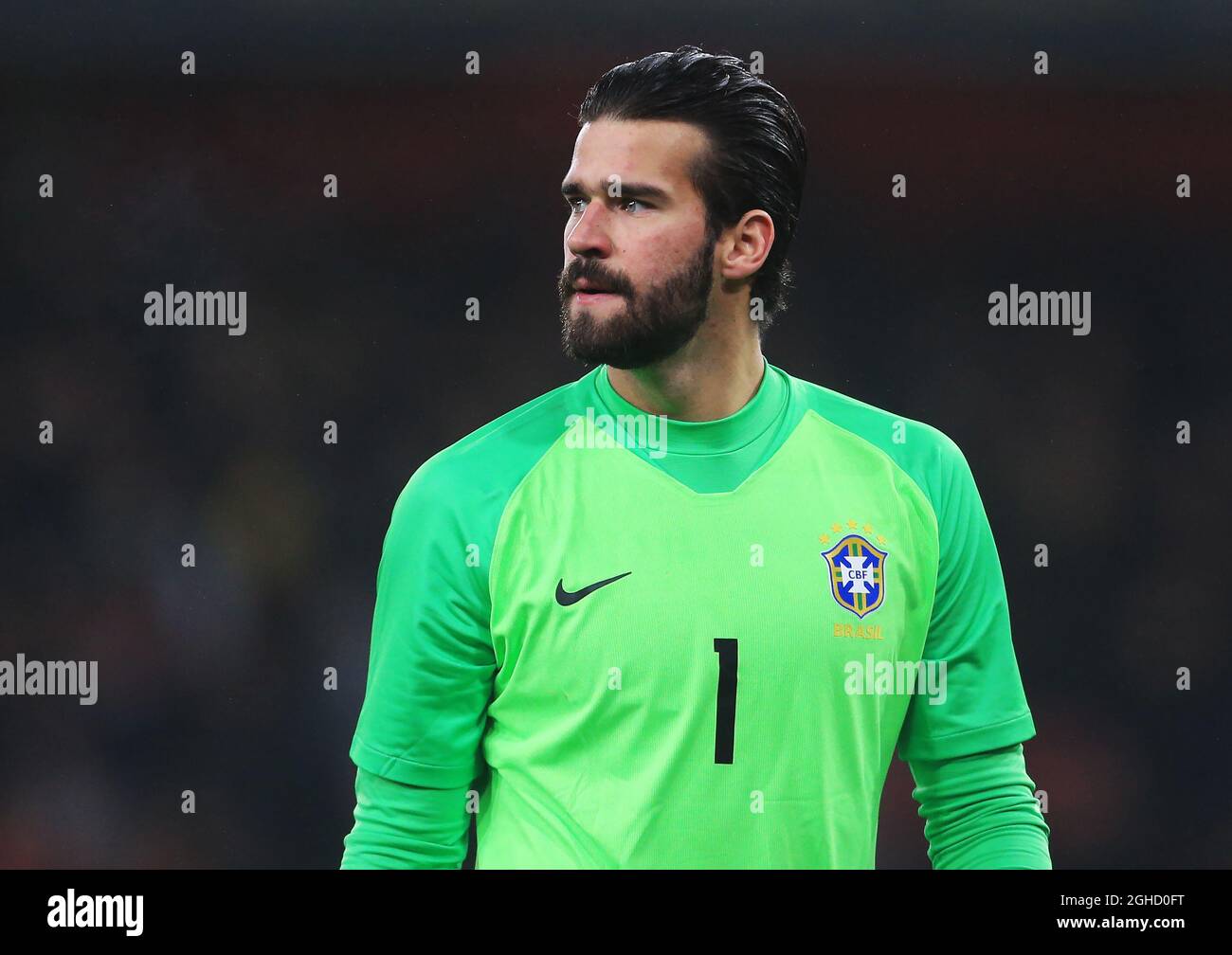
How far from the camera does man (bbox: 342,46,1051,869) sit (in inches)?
99.7

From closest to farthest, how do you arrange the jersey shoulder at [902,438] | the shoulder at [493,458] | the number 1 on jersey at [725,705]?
1. the number 1 on jersey at [725,705]
2. the shoulder at [493,458]
3. the jersey shoulder at [902,438]

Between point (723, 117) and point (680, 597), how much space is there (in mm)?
946

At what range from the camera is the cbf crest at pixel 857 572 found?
8.60 feet

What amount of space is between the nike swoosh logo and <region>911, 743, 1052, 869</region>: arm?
74cm

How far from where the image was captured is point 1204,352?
3.35 meters

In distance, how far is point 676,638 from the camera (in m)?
2.54

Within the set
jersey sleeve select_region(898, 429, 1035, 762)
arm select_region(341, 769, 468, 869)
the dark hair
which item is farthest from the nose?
arm select_region(341, 769, 468, 869)

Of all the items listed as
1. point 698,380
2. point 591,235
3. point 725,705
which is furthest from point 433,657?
point 591,235

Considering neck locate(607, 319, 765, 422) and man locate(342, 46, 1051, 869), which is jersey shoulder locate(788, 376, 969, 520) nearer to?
man locate(342, 46, 1051, 869)

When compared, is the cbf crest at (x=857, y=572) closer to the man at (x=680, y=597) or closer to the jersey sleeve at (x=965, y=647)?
the man at (x=680, y=597)

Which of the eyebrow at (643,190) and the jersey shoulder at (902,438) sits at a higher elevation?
the eyebrow at (643,190)

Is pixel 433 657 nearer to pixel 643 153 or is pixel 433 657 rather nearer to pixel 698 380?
pixel 698 380

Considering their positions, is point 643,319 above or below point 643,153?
below

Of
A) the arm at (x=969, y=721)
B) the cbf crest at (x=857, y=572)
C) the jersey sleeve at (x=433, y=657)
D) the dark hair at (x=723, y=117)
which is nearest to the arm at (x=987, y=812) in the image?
the arm at (x=969, y=721)
